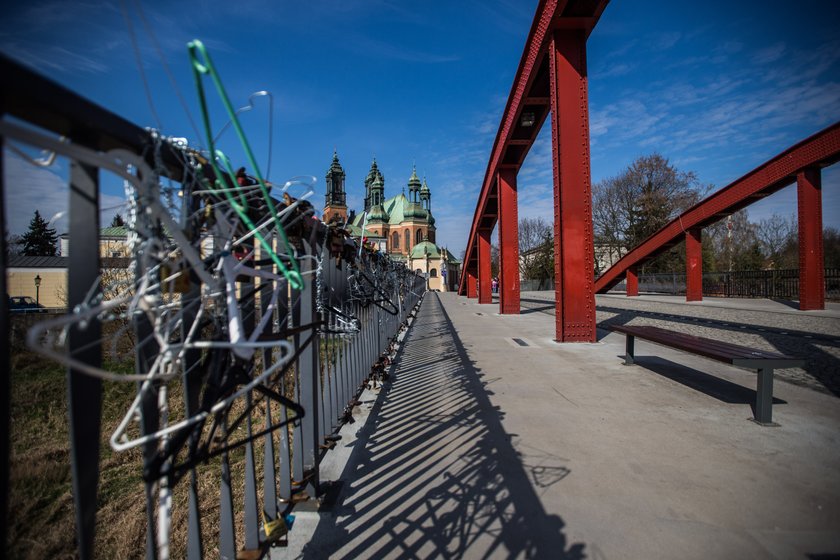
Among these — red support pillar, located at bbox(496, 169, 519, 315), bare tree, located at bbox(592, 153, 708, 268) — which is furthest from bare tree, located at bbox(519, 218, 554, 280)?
red support pillar, located at bbox(496, 169, 519, 315)

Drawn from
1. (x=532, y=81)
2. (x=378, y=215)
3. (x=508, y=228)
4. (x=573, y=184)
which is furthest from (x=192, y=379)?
(x=378, y=215)

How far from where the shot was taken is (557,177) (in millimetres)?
8938

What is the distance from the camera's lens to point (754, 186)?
51.4ft

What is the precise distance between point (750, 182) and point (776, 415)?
50.4 feet

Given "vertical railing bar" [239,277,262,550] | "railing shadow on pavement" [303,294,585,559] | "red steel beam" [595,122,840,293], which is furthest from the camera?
"red steel beam" [595,122,840,293]

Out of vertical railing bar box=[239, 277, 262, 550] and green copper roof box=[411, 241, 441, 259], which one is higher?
green copper roof box=[411, 241, 441, 259]

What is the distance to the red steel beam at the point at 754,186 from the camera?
41.9ft

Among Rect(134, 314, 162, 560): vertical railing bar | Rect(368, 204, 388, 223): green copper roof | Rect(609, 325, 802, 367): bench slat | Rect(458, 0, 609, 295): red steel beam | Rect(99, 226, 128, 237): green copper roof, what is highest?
Rect(368, 204, 388, 223): green copper roof

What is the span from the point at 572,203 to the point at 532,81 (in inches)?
169

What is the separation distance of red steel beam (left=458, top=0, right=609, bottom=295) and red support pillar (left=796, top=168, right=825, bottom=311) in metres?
8.48

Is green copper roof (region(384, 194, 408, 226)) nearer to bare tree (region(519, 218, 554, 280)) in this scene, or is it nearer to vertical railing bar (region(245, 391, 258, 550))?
bare tree (region(519, 218, 554, 280))

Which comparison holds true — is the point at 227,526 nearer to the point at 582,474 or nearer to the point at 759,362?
the point at 582,474

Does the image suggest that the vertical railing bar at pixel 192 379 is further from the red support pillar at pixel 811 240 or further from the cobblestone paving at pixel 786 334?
the red support pillar at pixel 811 240

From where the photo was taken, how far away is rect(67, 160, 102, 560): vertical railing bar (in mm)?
1042
